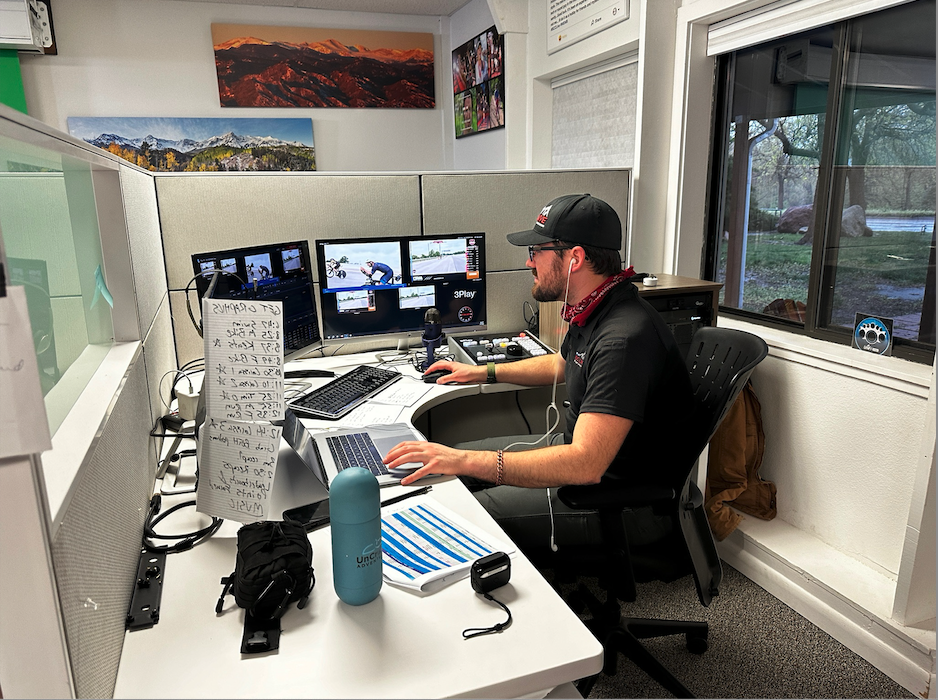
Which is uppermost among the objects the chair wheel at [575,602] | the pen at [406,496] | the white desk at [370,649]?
the pen at [406,496]

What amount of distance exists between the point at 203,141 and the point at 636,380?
4061mm

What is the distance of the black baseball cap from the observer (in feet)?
5.41

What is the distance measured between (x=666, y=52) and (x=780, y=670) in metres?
2.34

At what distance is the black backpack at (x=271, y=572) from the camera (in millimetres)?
929

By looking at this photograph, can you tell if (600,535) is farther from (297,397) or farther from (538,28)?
(538,28)

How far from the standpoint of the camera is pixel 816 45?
2186mm

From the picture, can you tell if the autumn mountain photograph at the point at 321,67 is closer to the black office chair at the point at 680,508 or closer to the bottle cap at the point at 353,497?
the black office chair at the point at 680,508

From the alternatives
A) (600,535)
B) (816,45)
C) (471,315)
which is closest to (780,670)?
(600,535)

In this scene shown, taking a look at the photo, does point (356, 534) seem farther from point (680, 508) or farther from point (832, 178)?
point (832, 178)

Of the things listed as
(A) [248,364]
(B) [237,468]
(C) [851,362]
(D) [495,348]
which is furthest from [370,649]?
(C) [851,362]

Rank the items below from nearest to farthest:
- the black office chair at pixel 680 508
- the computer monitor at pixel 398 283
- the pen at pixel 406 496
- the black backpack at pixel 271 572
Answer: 1. the black backpack at pixel 271 572
2. the pen at pixel 406 496
3. the black office chair at pixel 680 508
4. the computer monitor at pixel 398 283

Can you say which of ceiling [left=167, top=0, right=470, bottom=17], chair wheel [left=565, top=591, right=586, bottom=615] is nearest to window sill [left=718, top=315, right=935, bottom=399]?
chair wheel [left=565, top=591, right=586, bottom=615]

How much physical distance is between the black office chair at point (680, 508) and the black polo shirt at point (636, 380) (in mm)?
52

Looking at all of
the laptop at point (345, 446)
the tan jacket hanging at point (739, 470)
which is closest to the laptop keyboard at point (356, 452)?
the laptop at point (345, 446)
